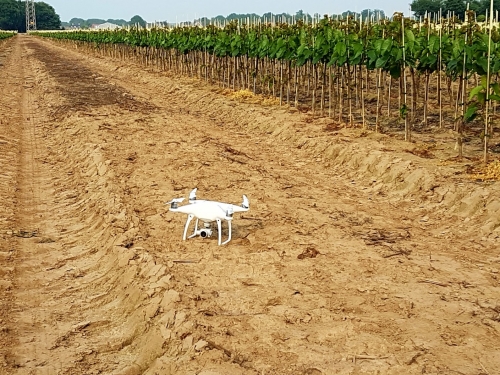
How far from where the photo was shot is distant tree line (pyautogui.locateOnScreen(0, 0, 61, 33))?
168 metres

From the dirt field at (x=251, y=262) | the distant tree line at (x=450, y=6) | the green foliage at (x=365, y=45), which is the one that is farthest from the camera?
the distant tree line at (x=450, y=6)

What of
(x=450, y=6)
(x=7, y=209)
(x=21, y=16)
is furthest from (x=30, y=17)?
(x=7, y=209)

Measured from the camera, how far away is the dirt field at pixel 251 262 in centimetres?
475

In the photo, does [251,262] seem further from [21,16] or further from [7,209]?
[21,16]

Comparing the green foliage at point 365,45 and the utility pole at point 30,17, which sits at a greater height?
the utility pole at point 30,17

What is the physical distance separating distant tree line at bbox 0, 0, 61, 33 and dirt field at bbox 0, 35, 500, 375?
577 feet

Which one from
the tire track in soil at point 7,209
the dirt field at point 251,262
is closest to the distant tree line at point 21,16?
the tire track in soil at point 7,209

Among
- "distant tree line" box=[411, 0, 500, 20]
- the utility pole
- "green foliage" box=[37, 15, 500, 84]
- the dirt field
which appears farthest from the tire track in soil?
the utility pole

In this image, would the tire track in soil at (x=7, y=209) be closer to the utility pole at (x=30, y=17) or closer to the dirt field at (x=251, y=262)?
the dirt field at (x=251, y=262)

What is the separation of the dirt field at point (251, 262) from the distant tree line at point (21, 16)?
17588 cm

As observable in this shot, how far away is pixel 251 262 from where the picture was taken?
21.2 ft

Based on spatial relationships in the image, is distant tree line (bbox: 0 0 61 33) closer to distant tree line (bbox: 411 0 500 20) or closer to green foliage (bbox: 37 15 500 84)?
distant tree line (bbox: 411 0 500 20)

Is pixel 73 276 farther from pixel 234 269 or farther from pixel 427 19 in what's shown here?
pixel 427 19

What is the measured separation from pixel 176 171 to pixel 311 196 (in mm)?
2562
